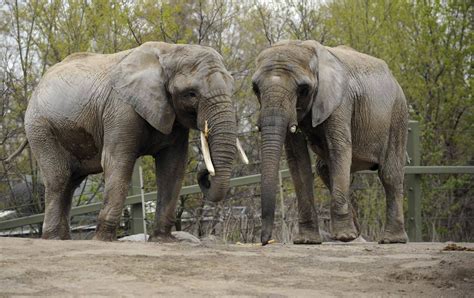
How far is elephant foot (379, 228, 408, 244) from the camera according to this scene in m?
11.5

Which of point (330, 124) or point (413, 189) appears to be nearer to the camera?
point (330, 124)

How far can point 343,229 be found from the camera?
406 inches

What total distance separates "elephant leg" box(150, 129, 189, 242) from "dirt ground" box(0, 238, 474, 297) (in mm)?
2230

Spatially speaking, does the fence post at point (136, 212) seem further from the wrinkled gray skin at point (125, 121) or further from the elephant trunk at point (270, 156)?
the elephant trunk at point (270, 156)

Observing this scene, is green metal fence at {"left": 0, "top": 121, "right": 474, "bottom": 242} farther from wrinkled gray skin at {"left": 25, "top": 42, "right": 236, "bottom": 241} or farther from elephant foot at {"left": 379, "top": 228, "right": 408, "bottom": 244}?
elephant foot at {"left": 379, "top": 228, "right": 408, "bottom": 244}

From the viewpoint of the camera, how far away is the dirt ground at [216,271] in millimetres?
6395

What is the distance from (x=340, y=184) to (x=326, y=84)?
1.10 m

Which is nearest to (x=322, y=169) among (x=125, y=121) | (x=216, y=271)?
(x=125, y=121)

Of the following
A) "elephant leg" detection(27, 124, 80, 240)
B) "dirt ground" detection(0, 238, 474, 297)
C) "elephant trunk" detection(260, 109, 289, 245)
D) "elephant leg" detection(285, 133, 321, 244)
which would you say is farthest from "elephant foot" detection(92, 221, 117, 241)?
"elephant leg" detection(285, 133, 321, 244)

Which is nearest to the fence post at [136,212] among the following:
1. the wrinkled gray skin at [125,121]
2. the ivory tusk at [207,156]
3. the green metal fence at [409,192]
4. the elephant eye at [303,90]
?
the green metal fence at [409,192]

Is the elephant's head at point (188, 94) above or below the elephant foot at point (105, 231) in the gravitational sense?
above

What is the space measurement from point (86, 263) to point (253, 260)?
1.36m

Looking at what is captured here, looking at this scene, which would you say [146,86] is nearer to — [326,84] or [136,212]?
[326,84]

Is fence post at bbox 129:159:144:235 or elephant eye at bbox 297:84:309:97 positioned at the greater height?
elephant eye at bbox 297:84:309:97
